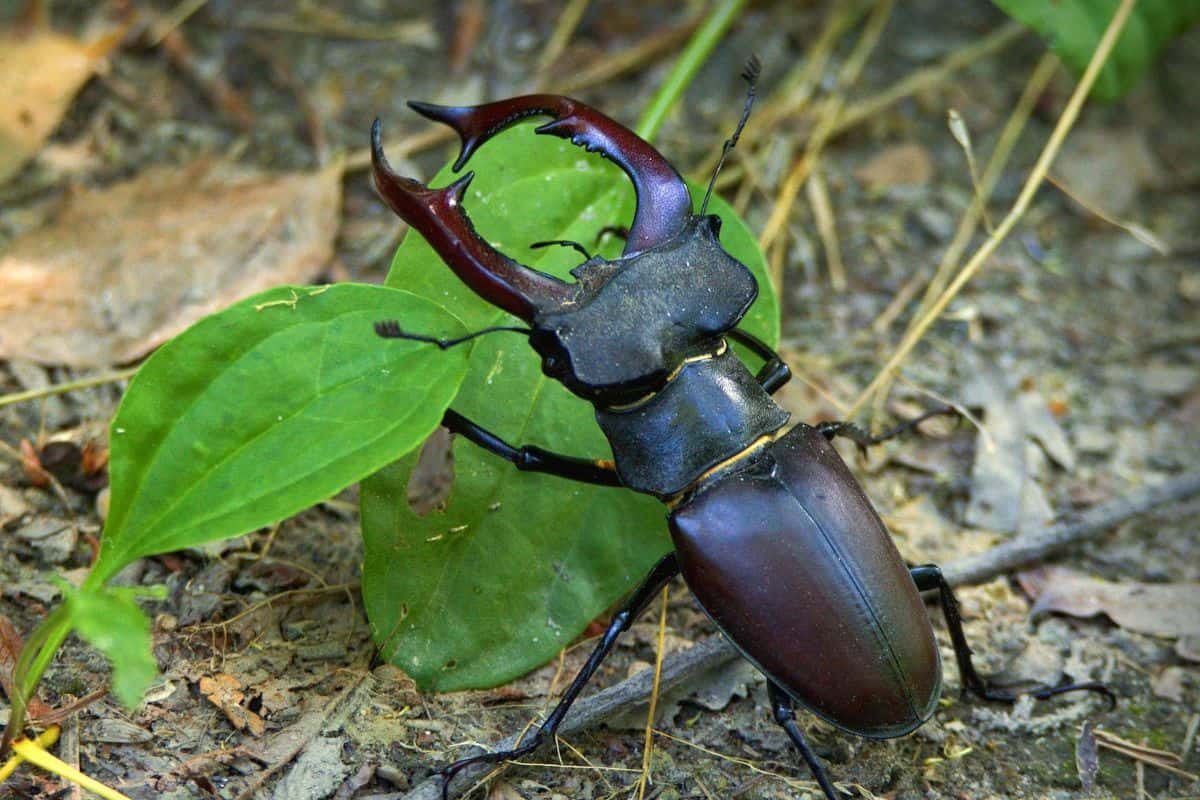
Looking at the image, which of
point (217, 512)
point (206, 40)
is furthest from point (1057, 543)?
point (206, 40)

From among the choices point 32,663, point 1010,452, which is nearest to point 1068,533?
point 1010,452

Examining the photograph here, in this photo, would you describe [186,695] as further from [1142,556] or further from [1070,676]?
[1142,556]

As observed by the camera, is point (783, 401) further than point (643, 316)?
Yes

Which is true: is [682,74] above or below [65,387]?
above

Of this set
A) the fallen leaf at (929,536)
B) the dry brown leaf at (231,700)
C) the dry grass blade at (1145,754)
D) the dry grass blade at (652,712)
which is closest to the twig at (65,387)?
the dry brown leaf at (231,700)

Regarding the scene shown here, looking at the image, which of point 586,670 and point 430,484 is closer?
point 586,670

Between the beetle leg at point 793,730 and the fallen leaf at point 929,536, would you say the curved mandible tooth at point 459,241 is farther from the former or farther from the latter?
the fallen leaf at point 929,536

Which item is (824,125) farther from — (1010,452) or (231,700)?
(231,700)
